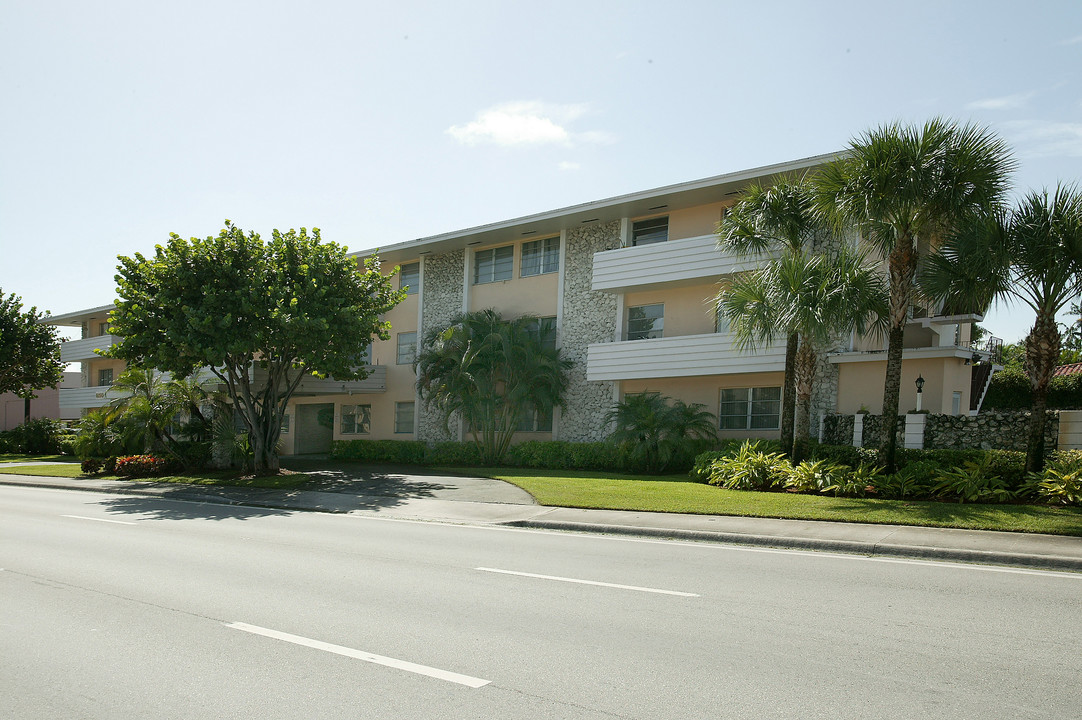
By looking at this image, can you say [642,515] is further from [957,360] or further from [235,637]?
[957,360]

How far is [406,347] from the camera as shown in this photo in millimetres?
31953

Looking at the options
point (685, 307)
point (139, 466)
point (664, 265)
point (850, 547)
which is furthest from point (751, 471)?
point (139, 466)

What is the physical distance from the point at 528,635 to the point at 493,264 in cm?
2394

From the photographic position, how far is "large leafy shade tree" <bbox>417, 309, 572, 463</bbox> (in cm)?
2519

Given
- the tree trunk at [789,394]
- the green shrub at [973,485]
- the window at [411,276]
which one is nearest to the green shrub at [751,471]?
the tree trunk at [789,394]

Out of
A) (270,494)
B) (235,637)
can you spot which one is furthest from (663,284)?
(235,637)

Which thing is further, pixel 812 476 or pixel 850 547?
pixel 812 476

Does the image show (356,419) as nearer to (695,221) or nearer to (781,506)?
(695,221)

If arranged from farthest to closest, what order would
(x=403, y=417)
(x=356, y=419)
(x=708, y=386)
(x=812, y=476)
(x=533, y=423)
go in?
(x=356, y=419), (x=403, y=417), (x=533, y=423), (x=708, y=386), (x=812, y=476)

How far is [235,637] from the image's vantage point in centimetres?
630

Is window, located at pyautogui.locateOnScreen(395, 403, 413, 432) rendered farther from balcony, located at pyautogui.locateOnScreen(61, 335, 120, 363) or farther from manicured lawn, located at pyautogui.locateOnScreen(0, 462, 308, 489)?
balcony, located at pyautogui.locateOnScreen(61, 335, 120, 363)

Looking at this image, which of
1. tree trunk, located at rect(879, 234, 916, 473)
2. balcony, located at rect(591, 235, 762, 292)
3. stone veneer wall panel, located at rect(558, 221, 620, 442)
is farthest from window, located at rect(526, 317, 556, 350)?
tree trunk, located at rect(879, 234, 916, 473)

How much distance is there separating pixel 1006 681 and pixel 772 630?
5.67ft

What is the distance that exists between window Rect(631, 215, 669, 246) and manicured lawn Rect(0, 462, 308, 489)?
12770 millimetres
